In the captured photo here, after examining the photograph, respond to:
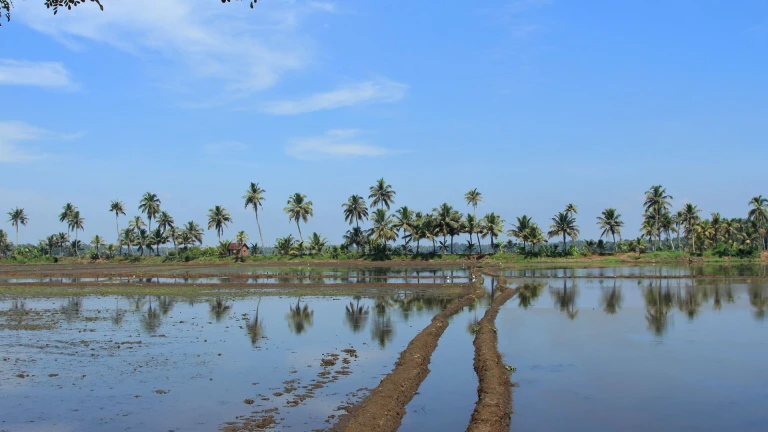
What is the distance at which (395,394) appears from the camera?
1299 centimetres

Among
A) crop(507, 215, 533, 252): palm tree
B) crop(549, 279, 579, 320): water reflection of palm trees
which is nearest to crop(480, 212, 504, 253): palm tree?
crop(507, 215, 533, 252): palm tree

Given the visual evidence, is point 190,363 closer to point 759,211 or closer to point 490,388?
point 490,388

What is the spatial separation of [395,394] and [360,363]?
4022mm

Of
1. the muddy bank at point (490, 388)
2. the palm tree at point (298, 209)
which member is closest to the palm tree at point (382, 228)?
the palm tree at point (298, 209)

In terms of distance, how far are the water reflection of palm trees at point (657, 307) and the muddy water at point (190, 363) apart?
32.4 ft

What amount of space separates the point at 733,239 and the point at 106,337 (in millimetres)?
111522

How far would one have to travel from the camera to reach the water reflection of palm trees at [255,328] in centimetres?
2127

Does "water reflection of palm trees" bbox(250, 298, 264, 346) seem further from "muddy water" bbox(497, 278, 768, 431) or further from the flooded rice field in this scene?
"muddy water" bbox(497, 278, 768, 431)

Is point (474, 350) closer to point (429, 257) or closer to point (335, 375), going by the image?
point (335, 375)

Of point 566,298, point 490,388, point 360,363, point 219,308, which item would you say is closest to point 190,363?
point 360,363

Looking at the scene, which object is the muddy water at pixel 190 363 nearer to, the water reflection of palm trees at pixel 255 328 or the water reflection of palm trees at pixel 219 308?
the water reflection of palm trees at pixel 255 328

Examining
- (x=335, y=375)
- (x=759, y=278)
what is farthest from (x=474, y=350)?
(x=759, y=278)

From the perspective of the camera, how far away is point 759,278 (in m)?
48.8

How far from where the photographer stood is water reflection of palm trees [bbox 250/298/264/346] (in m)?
21.3
